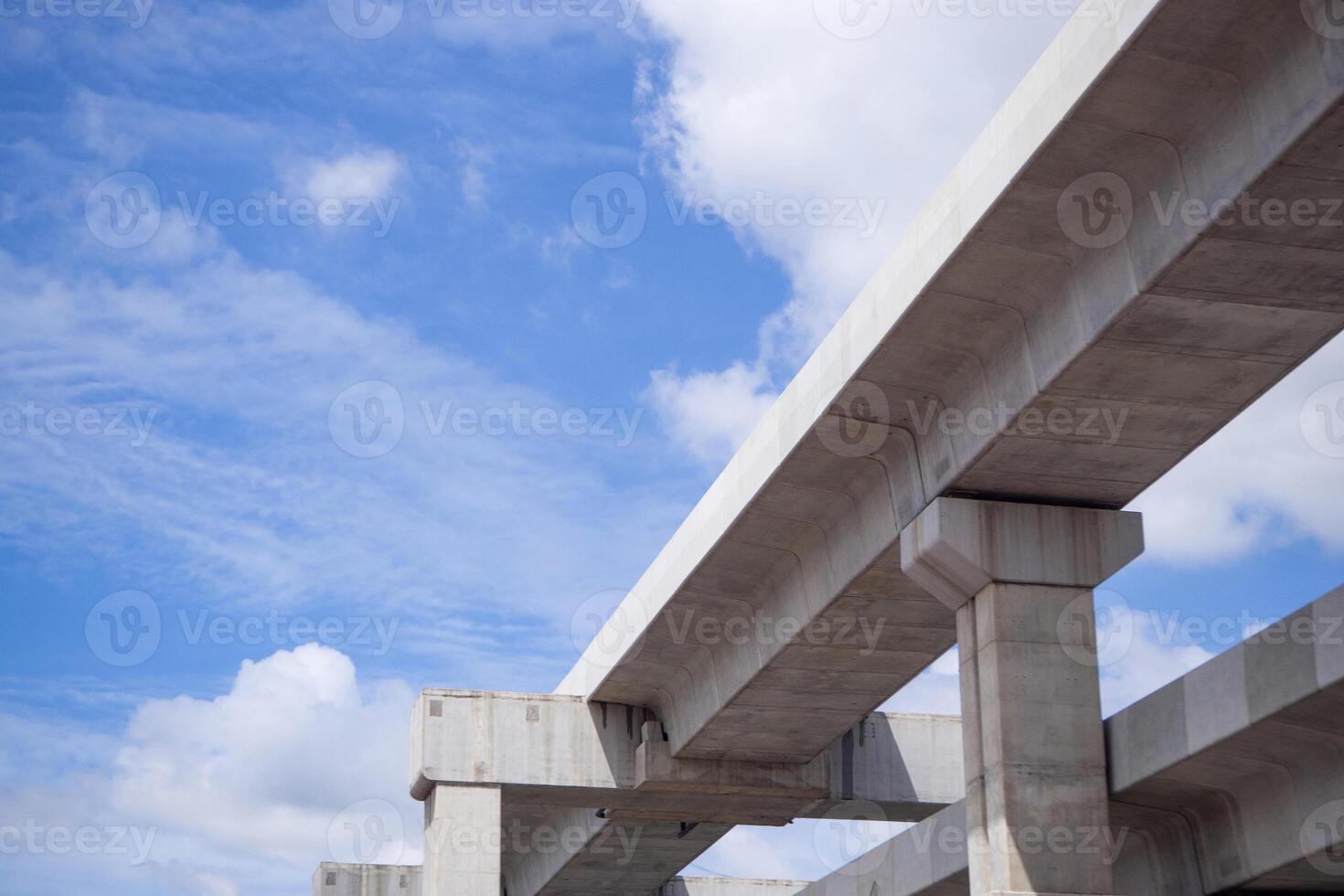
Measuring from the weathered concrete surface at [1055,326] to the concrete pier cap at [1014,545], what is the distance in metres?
0.25

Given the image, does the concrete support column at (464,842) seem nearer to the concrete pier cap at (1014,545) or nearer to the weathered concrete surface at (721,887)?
the concrete pier cap at (1014,545)

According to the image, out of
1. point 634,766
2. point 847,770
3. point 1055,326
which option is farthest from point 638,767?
point 1055,326

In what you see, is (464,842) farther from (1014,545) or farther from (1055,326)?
(1055,326)

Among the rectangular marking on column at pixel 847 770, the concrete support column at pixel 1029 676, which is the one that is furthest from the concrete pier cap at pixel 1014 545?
the rectangular marking on column at pixel 847 770

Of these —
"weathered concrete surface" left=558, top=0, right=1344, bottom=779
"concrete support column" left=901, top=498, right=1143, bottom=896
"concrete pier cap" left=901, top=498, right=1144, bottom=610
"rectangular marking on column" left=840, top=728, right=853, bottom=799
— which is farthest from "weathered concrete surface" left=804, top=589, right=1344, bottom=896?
"rectangular marking on column" left=840, top=728, right=853, bottom=799

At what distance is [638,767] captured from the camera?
29.3 metres

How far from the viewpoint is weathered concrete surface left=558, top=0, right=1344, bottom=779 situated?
13.4 metres

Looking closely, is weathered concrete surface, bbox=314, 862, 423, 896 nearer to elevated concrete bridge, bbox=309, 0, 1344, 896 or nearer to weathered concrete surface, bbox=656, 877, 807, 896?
weathered concrete surface, bbox=656, 877, 807, 896

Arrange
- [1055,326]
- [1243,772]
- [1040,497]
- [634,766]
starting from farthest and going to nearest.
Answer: [634,766] → [1040,497] → [1243,772] → [1055,326]

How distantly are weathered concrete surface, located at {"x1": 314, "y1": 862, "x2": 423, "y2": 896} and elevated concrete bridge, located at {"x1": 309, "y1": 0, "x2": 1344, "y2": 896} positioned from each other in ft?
45.6

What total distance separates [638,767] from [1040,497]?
11863 mm

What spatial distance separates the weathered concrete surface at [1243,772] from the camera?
1606 cm

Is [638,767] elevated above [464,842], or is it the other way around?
[638,767]

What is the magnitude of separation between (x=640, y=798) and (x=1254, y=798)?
14029 mm
